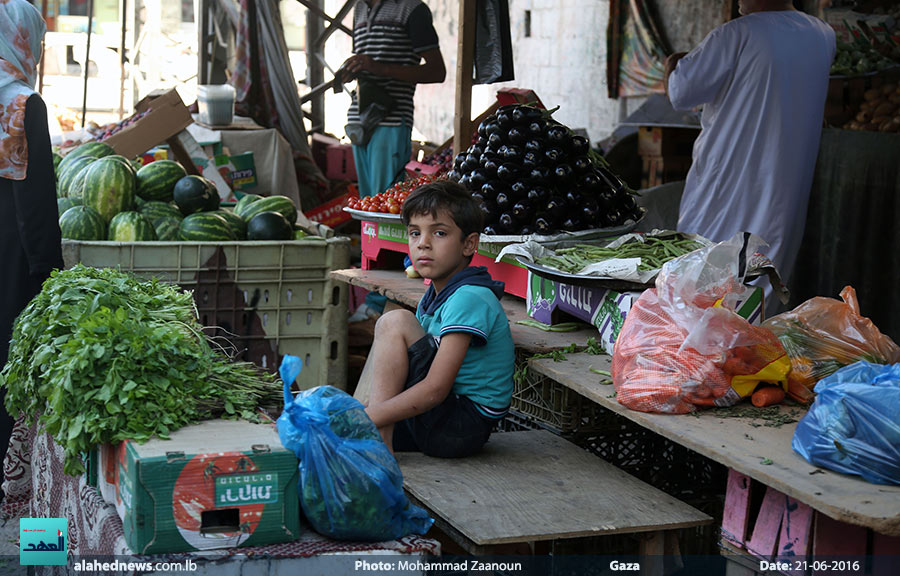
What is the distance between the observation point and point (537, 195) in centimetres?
392

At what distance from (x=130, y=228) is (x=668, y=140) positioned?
4.72 meters

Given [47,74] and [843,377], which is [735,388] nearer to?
[843,377]

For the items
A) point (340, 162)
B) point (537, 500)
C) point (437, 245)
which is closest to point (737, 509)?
point (537, 500)

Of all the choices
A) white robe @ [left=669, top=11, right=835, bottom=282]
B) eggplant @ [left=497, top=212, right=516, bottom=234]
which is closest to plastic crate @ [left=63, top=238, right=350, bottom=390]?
eggplant @ [left=497, top=212, right=516, bottom=234]

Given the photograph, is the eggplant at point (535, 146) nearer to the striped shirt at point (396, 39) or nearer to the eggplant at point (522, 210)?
the eggplant at point (522, 210)

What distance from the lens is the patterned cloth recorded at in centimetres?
210

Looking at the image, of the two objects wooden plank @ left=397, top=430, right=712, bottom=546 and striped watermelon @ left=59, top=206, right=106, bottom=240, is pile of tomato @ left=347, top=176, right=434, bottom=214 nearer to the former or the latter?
striped watermelon @ left=59, top=206, right=106, bottom=240

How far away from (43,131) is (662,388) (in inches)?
108

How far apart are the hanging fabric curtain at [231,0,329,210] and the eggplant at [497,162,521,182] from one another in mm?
5192

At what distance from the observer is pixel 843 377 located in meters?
2.31

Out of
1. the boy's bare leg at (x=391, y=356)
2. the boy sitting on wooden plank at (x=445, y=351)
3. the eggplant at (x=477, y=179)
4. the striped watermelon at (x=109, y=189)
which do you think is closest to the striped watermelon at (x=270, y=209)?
the striped watermelon at (x=109, y=189)

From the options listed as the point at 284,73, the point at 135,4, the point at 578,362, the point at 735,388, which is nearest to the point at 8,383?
the point at 578,362

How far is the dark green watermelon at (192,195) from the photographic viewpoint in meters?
5.30

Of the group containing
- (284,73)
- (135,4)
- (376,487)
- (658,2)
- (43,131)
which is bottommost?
(376,487)
